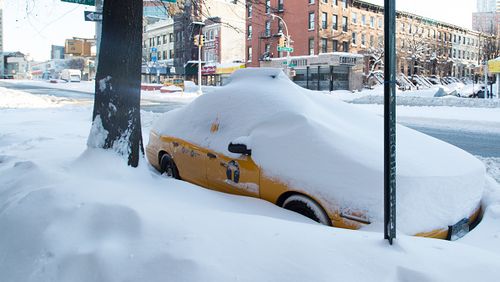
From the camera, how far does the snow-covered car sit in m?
3.53

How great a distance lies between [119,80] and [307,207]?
10.0ft

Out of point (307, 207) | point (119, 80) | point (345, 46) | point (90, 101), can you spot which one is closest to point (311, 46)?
point (345, 46)

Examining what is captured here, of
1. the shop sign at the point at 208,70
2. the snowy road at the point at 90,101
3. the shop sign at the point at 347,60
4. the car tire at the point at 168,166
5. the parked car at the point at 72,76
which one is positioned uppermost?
the parked car at the point at 72,76

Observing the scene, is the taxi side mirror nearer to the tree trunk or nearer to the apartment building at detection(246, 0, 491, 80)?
the tree trunk

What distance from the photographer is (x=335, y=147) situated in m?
3.86

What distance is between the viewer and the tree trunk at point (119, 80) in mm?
5559

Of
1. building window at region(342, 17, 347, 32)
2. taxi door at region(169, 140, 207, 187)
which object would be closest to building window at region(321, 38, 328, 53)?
building window at region(342, 17, 347, 32)

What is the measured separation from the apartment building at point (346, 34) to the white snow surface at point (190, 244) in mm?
42227

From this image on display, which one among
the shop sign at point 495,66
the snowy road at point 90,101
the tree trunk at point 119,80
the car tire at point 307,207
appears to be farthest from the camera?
the shop sign at point 495,66

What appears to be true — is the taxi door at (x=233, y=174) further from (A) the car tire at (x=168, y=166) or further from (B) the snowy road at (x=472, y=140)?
(B) the snowy road at (x=472, y=140)

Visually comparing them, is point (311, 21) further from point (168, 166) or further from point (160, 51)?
point (168, 166)

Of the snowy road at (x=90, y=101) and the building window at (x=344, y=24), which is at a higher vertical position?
the building window at (x=344, y=24)

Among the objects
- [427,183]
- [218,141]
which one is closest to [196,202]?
→ [218,141]

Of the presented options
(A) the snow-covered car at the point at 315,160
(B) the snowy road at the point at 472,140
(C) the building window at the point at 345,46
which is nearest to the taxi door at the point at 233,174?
(A) the snow-covered car at the point at 315,160
